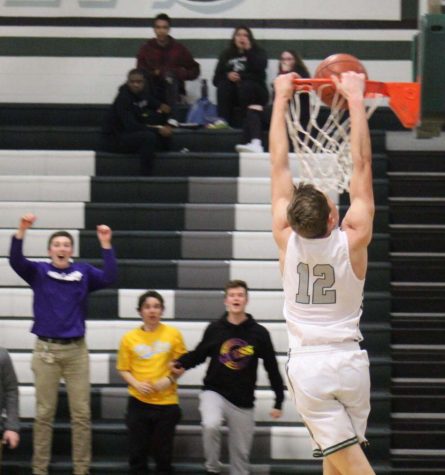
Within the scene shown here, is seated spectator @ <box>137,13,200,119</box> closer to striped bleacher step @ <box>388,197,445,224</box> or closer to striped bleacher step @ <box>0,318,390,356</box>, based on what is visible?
striped bleacher step @ <box>388,197,445,224</box>

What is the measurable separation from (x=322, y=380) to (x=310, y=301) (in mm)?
320

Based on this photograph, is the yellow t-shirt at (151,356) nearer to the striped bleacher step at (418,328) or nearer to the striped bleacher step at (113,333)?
the striped bleacher step at (113,333)

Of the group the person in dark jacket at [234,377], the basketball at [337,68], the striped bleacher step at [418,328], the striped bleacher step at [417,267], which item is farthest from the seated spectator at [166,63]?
the basketball at [337,68]

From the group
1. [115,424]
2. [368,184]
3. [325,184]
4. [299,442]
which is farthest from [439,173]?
[368,184]

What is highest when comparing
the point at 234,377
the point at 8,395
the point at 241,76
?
the point at 241,76

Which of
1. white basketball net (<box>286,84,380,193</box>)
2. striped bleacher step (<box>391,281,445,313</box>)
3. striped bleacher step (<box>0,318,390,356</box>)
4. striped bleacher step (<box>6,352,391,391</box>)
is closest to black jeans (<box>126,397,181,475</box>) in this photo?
striped bleacher step (<box>6,352,391,391</box>)

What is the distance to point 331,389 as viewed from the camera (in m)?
4.45

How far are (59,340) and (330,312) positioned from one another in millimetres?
3107

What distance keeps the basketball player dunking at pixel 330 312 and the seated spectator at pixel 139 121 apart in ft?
15.3

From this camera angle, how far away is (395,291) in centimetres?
832

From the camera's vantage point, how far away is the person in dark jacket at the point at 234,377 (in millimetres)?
6992

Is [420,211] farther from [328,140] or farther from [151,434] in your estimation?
[151,434]

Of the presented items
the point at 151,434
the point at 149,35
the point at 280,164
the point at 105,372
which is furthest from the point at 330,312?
the point at 149,35

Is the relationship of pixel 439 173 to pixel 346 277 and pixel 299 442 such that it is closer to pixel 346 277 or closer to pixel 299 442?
pixel 299 442
